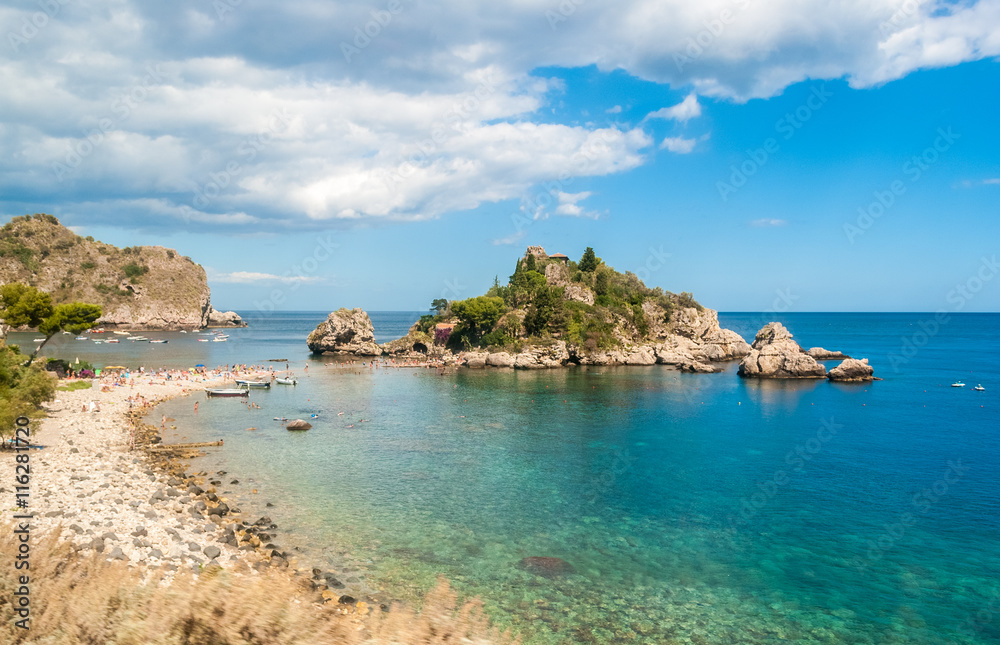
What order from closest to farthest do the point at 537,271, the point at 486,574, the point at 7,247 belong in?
the point at 486,574, the point at 537,271, the point at 7,247

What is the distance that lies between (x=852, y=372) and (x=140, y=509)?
8031 centimetres

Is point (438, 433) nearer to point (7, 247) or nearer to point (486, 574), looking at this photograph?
point (486, 574)

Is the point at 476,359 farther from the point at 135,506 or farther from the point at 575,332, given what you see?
the point at 135,506

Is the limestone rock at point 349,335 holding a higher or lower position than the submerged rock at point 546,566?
Result: higher

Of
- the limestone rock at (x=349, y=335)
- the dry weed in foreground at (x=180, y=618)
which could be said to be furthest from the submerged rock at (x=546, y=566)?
the limestone rock at (x=349, y=335)

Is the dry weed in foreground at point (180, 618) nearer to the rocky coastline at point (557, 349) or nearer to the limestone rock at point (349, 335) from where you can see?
the rocky coastline at point (557, 349)

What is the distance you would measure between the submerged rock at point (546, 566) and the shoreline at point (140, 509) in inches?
266

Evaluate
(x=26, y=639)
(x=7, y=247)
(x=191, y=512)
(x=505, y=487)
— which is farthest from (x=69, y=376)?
(x=7, y=247)

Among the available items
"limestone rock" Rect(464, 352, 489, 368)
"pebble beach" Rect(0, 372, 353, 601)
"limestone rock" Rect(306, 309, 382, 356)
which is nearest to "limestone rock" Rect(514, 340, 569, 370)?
"limestone rock" Rect(464, 352, 489, 368)

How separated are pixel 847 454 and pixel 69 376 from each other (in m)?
74.3

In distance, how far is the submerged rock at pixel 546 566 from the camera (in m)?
20.8

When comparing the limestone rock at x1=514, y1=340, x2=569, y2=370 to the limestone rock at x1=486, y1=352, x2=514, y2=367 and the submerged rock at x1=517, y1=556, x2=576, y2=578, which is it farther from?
the submerged rock at x1=517, y1=556, x2=576, y2=578

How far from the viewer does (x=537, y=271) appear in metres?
110

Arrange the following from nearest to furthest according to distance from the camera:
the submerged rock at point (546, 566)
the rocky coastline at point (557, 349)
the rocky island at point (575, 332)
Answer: the submerged rock at point (546, 566), the rocky island at point (575, 332), the rocky coastline at point (557, 349)
